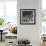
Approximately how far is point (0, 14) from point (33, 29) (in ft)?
9.26

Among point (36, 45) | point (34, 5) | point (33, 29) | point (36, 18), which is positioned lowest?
point (36, 45)

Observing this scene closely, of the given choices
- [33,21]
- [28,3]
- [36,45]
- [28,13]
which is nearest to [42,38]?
[36,45]

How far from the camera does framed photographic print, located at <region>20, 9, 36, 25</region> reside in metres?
5.66

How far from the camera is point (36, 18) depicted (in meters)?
5.66

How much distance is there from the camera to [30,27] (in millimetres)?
5688

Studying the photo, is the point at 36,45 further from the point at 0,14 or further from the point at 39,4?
the point at 0,14

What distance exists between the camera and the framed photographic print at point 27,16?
5.66 meters

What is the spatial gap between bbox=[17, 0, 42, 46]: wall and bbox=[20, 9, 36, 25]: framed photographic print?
0.12 meters

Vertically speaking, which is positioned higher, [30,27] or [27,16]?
[27,16]

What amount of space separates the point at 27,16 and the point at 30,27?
1.47ft

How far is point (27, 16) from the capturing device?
5.71m

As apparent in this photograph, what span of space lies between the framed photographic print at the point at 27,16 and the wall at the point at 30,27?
12cm

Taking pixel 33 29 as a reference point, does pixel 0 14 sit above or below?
above

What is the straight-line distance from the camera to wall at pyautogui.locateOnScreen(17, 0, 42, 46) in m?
5.62
